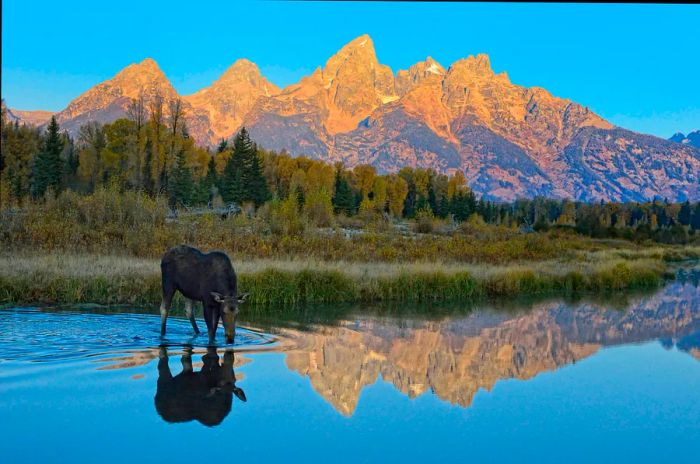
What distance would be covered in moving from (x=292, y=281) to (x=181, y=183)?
158ft

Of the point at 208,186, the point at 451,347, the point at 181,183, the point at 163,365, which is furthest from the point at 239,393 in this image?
the point at 208,186

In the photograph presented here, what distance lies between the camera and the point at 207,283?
10.9 metres

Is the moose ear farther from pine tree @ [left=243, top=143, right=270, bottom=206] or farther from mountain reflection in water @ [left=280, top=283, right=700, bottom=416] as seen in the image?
pine tree @ [left=243, top=143, right=270, bottom=206]

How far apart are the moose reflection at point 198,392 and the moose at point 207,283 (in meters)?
0.81

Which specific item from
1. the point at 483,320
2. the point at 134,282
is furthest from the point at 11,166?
the point at 483,320

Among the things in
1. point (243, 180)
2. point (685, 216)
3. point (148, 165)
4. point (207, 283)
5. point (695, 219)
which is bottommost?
point (207, 283)

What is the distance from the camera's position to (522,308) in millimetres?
19000

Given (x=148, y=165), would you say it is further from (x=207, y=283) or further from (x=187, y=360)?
(x=187, y=360)

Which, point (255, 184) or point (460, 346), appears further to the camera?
point (255, 184)

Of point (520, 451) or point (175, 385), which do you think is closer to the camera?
point (520, 451)

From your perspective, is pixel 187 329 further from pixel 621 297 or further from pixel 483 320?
pixel 621 297

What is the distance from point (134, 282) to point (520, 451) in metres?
11.7

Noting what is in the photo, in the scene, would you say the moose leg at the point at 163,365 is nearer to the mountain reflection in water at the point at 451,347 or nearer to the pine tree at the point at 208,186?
the mountain reflection in water at the point at 451,347

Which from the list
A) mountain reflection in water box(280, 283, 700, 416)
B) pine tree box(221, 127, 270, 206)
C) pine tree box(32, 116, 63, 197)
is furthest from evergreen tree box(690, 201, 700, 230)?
mountain reflection in water box(280, 283, 700, 416)
